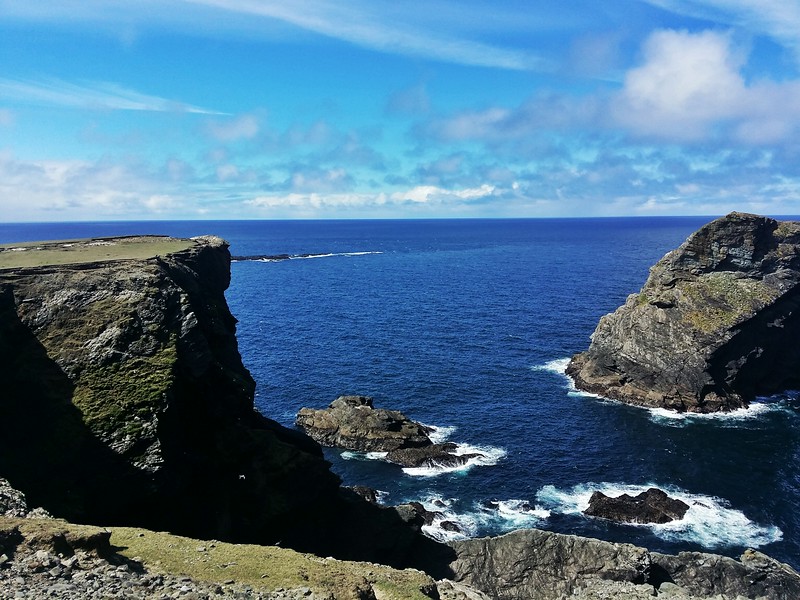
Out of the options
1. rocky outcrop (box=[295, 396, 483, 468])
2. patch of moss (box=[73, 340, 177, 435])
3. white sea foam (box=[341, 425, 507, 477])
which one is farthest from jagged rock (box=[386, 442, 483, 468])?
patch of moss (box=[73, 340, 177, 435])

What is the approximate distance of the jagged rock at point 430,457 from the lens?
63.9 metres

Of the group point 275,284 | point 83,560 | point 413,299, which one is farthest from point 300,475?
point 275,284

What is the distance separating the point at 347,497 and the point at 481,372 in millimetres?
47691

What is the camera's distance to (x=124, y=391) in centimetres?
3503

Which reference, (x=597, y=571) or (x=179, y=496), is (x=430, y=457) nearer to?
(x=597, y=571)

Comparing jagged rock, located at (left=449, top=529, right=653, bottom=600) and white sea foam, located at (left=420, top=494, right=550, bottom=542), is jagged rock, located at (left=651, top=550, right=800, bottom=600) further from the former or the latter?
white sea foam, located at (left=420, top=494, right=550, bottom=542)

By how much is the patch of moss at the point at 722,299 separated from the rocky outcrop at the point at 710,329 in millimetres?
134

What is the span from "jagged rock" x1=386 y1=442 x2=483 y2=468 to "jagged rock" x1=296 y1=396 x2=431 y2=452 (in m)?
1.50

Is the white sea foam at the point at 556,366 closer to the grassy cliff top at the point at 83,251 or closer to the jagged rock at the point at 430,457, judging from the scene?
the jagged rock at the point at 430,457

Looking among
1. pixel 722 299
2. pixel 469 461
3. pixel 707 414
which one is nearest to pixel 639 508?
pixel 469 461

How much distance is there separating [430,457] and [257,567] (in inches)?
1572

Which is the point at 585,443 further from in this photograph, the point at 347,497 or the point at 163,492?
the point at 163,492

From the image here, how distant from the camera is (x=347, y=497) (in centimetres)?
4819

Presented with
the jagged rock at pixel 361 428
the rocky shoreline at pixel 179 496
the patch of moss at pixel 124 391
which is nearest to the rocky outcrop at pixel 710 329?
the jagged rock at pixel 361 428
